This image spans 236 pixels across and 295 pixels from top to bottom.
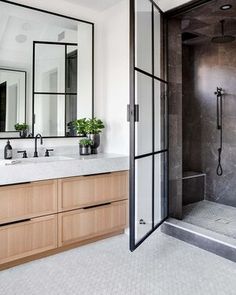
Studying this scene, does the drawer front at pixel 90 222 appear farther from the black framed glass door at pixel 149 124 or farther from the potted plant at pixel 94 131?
the potted plant at pixel 94 131

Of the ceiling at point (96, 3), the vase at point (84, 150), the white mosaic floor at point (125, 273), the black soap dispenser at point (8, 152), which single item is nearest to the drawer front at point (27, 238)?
the white mosaic floor at point (125, 273)

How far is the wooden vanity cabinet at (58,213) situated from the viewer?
2322mm

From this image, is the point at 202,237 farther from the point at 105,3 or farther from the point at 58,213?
the point at 105,3

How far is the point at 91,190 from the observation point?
2785 mm

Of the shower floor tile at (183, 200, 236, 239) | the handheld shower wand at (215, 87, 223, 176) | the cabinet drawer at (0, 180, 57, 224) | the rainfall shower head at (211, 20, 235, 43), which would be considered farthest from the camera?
the handheld shower wand at (215, 87, 223, 176)

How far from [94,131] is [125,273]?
159 cm

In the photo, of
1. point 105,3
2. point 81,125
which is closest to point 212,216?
point 81,125

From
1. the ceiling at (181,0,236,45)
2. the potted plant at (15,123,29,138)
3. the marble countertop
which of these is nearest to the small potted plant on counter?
the potted plant at (15,123,29,138)

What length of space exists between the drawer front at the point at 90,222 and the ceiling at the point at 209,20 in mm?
2215

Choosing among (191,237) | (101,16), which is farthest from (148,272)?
(101,16)

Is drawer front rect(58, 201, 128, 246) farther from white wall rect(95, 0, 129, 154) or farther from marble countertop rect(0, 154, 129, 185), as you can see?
white wall rect(95, 0, 129, 154)

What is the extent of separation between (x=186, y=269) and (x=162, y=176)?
105cm

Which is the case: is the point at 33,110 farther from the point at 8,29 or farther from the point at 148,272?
the point at 148,272

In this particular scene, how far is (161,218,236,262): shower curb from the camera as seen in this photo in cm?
251
